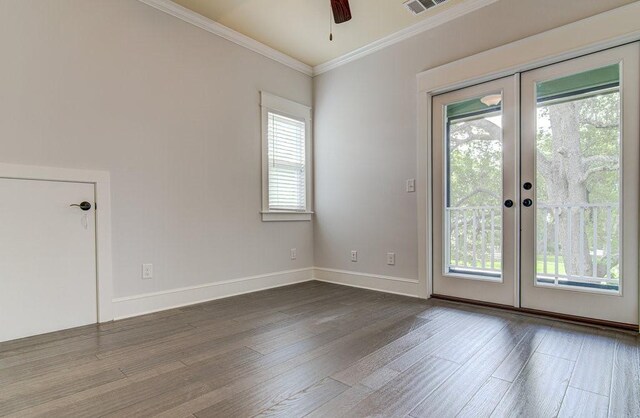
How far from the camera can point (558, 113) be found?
2498 mm

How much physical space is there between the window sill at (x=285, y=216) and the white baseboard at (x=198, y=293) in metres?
0.60

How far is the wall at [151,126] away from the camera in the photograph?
224cm

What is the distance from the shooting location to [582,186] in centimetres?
241

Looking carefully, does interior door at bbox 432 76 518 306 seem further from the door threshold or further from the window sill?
the window sill

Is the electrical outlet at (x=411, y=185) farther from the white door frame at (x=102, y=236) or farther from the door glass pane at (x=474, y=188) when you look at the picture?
the white door frame at (x=102, y=236)

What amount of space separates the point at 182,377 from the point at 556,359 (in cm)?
196

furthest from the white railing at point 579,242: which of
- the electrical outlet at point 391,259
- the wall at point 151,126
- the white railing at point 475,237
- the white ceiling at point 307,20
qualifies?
the wall at point 151,126

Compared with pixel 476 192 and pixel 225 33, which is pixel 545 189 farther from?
pixel 225 33

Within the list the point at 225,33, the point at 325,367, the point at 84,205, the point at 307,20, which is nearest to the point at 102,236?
the point at 84,205

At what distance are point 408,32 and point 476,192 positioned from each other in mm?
1684

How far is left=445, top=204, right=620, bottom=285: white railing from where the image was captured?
7.60 feet

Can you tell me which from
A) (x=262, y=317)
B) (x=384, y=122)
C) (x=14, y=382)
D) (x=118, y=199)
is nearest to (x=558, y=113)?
(x=384, y=122)

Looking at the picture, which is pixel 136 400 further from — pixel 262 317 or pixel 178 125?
pixel 178 125

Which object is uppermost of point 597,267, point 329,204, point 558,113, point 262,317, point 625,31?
point 625,31
